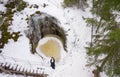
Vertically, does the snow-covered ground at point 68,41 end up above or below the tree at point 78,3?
below

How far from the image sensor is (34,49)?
20281 mm

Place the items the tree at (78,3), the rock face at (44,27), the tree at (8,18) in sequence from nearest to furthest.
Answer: the tree at (8,18), the rock face at (44,27), the tree at (78,3)

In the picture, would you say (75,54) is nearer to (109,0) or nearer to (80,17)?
(80,17)

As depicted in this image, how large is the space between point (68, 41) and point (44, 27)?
3.12 metres

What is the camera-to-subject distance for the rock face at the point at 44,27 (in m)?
21.8

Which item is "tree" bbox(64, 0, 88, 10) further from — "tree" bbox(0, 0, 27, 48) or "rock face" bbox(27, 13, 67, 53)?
"tree" bbox(0, 0, 27, 48)

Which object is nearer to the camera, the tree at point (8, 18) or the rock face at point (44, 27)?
the tree at point (8, 18)

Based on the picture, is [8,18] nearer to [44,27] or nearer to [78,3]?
[44,27]

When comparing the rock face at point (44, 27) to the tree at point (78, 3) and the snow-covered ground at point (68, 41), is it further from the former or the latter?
the tree at point (78, 3)

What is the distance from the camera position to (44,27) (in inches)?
888

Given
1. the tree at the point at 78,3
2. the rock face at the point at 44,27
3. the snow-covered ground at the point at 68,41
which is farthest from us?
the tree at the point at 78,3

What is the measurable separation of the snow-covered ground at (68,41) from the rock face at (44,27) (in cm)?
59

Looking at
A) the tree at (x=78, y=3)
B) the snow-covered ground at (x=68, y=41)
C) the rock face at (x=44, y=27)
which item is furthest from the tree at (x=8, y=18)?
the tree at (x=78, y=3)

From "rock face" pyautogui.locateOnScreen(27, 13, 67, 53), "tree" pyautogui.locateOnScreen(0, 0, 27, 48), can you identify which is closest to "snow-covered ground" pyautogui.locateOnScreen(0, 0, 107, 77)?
"tree" pyautogui.locateOnScreen(0, 0, 27, 48)
